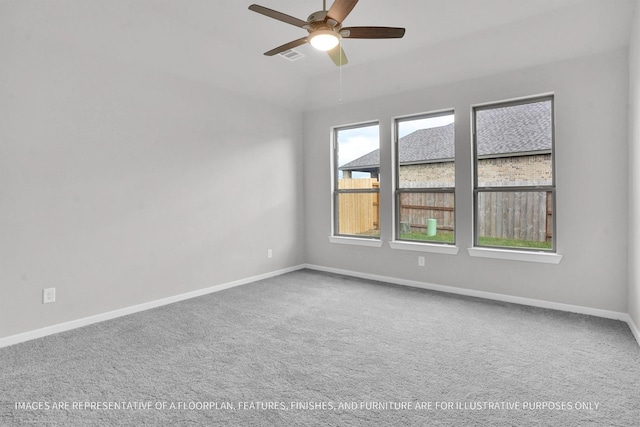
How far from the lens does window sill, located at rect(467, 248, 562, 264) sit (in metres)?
3.65

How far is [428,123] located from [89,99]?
3.79 m

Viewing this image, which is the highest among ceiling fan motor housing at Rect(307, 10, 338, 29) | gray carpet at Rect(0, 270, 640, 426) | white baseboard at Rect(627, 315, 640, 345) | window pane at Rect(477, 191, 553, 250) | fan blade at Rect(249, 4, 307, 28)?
fan blade at Rect(249, 4, 307, 28)

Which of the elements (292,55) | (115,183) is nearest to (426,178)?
(292,55)

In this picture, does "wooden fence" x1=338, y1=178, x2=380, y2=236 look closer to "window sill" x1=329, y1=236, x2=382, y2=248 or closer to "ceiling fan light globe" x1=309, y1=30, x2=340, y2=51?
"window sill" x1=329, y1=236, x2=382, y2=248

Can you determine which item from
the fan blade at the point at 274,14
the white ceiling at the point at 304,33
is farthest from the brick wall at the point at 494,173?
the fan blade at the point at 274,14

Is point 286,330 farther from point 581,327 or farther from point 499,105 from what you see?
point 499,105

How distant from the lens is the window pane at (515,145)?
377 cm

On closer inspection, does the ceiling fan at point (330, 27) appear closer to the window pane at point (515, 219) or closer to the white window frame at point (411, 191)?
the white window frame at point (411, 191)

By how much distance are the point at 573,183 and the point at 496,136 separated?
0.94 m

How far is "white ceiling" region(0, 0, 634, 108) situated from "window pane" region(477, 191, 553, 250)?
1418 millimetres

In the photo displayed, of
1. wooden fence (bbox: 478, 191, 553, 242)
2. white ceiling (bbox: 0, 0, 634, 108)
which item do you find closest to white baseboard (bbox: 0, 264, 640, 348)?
wooden fence (bbox: 478, 191, 553, 242)

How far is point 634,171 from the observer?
2969 mm

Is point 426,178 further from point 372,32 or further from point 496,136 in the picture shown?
point 372,32

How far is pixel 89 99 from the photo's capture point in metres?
3.23
